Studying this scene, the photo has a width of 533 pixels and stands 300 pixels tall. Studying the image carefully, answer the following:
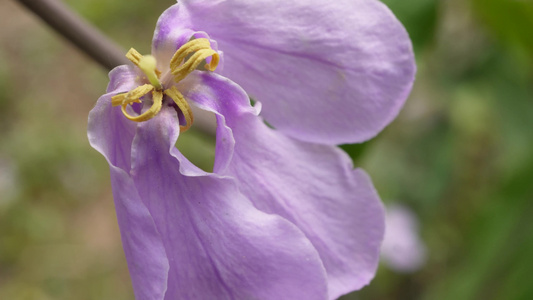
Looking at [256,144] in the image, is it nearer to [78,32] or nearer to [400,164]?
[78,32]

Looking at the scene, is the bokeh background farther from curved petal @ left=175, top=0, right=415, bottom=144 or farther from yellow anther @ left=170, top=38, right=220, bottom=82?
yellow anther @ left=170, top=38, right=220, bottom=82

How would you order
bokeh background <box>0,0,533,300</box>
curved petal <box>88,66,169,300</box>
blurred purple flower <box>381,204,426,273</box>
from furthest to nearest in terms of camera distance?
1. blurred purple flower <box>381,204,426,273</box>
2. bokeh background <box>0,0,533,300</box>
3. curved petal <box>88,66,169,300</box>

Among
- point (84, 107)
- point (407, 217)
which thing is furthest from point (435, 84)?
point (84, 107)

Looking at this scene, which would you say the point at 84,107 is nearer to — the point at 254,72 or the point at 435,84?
the point at 435,84

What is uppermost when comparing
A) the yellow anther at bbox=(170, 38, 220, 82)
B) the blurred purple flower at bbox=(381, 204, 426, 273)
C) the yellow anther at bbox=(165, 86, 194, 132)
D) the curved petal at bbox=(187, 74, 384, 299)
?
the yellow anther at bbox=(170, 38, 220, 82)

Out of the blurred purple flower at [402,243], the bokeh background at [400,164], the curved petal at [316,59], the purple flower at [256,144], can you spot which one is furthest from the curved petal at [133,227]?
the blurred purple flower at [402,243]

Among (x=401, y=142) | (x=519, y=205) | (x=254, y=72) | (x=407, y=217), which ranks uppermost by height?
(x=254, y=72)

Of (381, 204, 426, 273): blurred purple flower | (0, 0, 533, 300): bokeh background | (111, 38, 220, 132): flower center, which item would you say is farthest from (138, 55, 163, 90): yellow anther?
(381, 204, 426, 273): blurred purple flower

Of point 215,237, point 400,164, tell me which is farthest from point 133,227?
point 400,164
